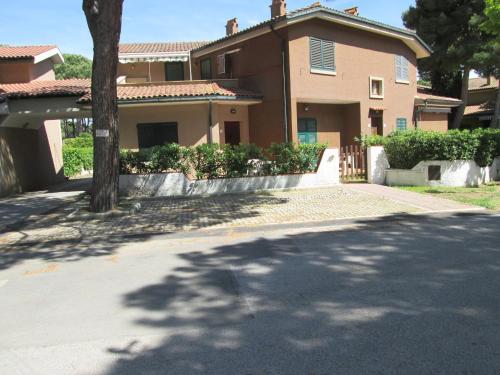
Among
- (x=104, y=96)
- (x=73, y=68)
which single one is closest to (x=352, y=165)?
(x=104, y=96)

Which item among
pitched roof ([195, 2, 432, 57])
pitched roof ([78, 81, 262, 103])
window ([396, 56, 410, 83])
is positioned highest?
pitched roof ([195, 2, 432, 57])

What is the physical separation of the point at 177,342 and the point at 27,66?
18531 mm

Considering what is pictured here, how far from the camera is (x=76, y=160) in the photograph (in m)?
28.8

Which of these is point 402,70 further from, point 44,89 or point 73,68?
point 73,68

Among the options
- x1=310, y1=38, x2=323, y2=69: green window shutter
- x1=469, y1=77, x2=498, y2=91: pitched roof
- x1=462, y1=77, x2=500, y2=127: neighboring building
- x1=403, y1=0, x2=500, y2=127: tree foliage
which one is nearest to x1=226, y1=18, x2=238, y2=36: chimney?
x1=310, y1=38, x2=323, y2=69: green window shutter

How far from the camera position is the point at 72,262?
6855 millimetres

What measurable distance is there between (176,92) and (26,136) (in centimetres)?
668

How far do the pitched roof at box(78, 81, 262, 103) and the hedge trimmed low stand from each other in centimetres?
539

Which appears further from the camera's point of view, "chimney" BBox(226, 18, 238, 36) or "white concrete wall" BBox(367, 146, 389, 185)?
"chimney" BBox(226, 18, 238, 36)

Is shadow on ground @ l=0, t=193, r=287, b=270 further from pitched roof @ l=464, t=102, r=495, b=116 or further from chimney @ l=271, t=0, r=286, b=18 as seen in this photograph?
pitched roof @ l=464, t=102, r=495, b=116

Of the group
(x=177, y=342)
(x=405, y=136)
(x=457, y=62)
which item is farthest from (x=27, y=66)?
(x=457, y=62)

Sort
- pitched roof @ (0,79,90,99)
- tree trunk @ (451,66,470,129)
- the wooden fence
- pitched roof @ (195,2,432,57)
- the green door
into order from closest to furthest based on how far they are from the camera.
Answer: pitched roof @ (0,79,90,99) < the wooden fence < pitched roof @ (195,2,432,57) < the green door < tree trunk @ (451,66,470,129)

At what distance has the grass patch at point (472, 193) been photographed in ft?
35.8

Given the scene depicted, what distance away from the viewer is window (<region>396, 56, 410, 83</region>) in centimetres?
2166
